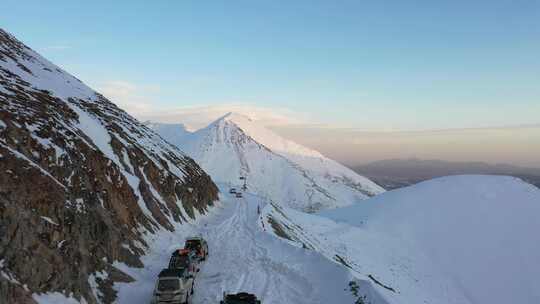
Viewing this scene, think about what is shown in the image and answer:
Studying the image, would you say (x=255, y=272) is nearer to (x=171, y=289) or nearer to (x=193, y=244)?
(x=193, y=244)

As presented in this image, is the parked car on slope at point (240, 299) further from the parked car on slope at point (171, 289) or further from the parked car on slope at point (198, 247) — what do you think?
the parked car on slope at point (198, 247)

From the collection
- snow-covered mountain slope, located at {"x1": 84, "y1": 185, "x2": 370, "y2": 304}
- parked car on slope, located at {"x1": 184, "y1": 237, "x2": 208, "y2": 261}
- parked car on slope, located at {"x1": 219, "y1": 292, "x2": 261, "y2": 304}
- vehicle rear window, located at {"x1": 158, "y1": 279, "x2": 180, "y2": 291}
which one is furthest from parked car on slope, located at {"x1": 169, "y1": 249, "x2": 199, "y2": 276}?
parked car on slope, located at {"x1": 219, "y1": 292, "x2": 261, "y2": 304}

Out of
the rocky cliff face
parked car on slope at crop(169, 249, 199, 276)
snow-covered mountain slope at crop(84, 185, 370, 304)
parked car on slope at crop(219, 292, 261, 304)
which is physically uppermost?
the rocky cliff face

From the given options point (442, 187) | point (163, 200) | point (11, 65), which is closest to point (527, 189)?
point (442, 187)

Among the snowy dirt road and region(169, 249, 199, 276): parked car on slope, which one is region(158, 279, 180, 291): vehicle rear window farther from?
region(169, 249, 199, 276): parked car on slope

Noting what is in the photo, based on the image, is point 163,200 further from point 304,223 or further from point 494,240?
point 494,240

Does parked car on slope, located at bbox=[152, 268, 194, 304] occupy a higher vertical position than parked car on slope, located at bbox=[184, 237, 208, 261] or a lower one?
higher

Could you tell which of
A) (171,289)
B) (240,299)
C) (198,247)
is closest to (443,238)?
(198,247)

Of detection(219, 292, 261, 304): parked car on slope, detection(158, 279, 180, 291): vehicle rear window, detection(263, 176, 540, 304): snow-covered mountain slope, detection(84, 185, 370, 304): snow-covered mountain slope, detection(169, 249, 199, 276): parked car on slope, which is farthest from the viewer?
Answer: detection(263, 176, 540, 304): snow-covered mountain slope
